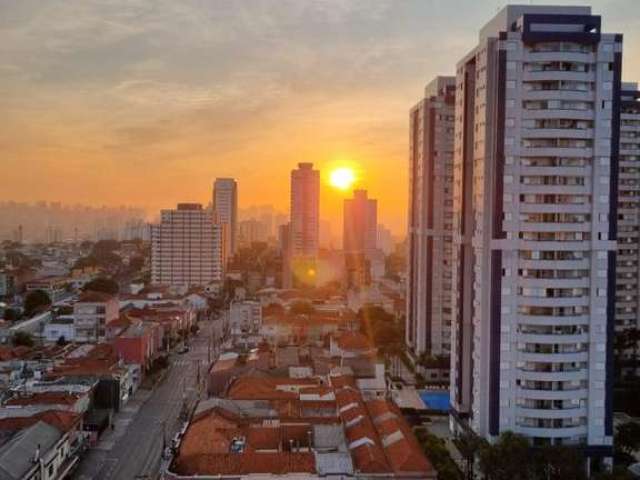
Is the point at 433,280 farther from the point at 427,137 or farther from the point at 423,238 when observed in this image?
the point at 427,137

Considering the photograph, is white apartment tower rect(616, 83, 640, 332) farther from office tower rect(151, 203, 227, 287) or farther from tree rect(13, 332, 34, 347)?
office tower rect(151, 203, 227, 287)

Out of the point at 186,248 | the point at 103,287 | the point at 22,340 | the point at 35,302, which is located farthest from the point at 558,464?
the point at 186,248

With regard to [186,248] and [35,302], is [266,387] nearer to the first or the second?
[35,302]

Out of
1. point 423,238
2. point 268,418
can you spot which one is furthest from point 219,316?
point 268,418

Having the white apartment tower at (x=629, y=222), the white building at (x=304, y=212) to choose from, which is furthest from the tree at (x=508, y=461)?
the white building at (x=304, y=212)

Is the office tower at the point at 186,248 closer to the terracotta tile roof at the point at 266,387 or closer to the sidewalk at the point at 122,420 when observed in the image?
the sidewalk at the point at 122,420
